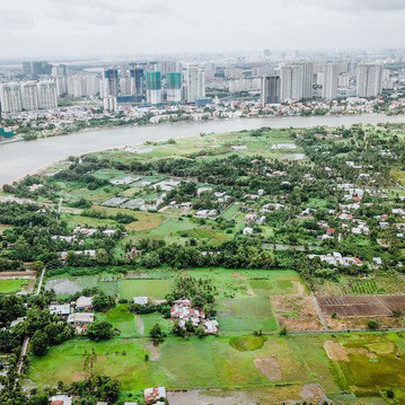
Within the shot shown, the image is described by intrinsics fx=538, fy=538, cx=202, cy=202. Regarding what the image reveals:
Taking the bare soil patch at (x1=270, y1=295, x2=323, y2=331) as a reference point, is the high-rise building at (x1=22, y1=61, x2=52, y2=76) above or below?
above

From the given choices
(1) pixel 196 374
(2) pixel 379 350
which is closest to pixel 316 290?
(2) pixel 379 350

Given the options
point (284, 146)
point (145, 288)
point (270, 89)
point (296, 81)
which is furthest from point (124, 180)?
point (296, 81)

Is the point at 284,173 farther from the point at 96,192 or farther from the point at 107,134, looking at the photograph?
the point at 107,134

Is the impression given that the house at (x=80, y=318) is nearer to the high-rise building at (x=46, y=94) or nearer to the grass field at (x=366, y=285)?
the grass field at (x=366, y=285)

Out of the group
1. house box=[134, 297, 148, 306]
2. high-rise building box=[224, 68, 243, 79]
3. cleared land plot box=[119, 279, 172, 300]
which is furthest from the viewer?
high-rise building box=[224, 68, 243, 79]

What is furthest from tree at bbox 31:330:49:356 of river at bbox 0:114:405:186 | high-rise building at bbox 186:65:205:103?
high-rise building at bbox 186:65:205:103

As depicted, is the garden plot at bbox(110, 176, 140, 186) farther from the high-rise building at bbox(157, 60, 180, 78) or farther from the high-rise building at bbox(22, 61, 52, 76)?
the high-rise building at bbox(22, 61, 52, 76)
